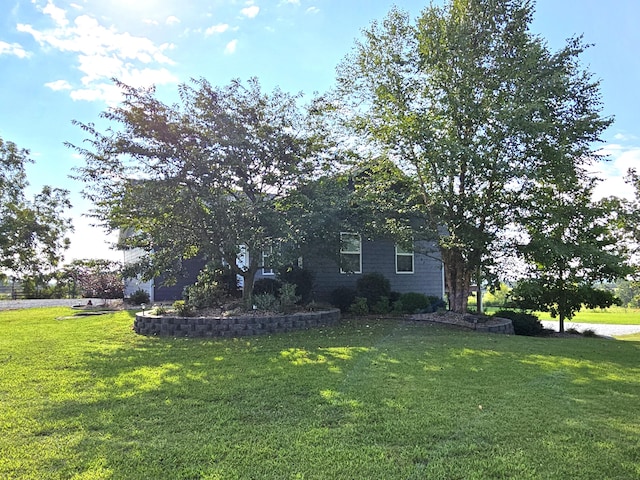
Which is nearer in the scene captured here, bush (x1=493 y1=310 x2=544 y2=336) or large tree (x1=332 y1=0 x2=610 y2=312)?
large tree (x1=332 y1=0 x2=610 y2=312)

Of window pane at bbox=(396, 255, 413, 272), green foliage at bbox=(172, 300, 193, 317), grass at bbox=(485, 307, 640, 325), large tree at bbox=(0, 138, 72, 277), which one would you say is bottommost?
grass at bbox=(485, 307, 640, 325)

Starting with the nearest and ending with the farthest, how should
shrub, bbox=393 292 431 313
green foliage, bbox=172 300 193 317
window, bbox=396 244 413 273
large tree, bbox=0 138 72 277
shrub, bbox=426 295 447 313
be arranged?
green foliage, bbox=172 300 193 317 → shrub, bbox=393 292 431 313 → shrub, bbox=426 295 447 313 → window, bbox=396 244 413 273 → large tree, bbox=0 138 72 277

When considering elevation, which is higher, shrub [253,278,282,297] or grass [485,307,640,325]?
shrub [253,278,282,297]

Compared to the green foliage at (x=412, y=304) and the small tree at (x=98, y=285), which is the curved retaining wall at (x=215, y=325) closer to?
the green foliage at (x=412, y=304)

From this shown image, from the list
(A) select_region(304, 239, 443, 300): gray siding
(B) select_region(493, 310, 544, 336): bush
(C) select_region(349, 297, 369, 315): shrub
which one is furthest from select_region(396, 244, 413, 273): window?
(B) select_region(493, 310, 544, 336): bush

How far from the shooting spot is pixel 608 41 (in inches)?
422

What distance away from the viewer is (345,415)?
3.72 m

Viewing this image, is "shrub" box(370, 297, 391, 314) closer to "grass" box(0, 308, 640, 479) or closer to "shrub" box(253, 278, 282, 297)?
"shrub" box(253, 278, 282, 297)

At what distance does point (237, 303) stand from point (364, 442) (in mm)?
8351

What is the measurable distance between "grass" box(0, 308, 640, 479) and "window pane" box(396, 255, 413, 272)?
8590mm

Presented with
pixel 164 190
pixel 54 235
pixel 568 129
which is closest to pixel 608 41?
pixel 568 129

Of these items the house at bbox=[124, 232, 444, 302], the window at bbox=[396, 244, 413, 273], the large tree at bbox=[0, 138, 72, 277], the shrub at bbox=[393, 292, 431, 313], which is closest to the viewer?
the shrub at bbox=[393, 292, 431, 313]

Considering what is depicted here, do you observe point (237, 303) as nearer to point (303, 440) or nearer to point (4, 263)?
point (303, 440)

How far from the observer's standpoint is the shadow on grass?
9.26ft
